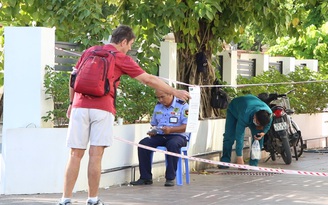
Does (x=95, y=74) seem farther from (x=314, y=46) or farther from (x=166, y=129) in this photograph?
(x=314, y=46)

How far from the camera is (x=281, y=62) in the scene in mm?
19906

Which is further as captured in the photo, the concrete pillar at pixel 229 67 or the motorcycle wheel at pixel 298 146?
the concrete pillar at pixel 229 67

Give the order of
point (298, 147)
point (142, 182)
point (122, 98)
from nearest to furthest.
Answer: point (142, 182) < point (122, 98) < point (298, 147)

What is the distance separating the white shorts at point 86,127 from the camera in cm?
868

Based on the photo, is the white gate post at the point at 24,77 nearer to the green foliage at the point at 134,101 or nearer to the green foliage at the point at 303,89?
the green foliage at the point at 134,101

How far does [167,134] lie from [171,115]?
0.27 m

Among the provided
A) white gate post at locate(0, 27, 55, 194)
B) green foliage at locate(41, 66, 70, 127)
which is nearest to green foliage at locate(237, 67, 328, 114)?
green foliage at locate(41, 66, 70, 127)

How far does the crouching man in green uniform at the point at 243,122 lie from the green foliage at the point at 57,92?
370cm

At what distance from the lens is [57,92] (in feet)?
34.5

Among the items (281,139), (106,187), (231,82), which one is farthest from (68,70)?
(231,82)

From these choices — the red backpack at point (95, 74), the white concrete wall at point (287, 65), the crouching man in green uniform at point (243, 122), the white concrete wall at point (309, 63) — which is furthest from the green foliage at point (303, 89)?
the red backpack at point (95, 74)

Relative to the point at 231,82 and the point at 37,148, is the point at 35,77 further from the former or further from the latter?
the point at 231,82

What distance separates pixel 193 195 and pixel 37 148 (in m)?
1.99

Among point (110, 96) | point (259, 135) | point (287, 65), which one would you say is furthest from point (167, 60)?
point (287, 65)
